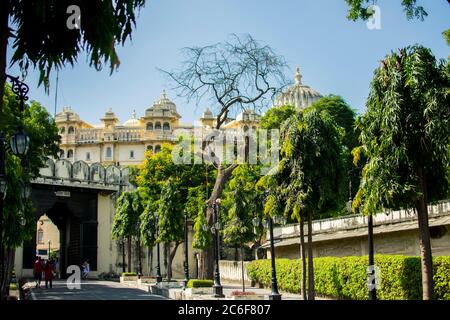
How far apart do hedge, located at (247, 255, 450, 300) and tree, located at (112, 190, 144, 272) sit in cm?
1589

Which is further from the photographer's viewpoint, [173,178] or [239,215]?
[173,178]

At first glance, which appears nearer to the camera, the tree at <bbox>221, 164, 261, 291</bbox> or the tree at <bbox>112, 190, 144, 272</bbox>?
the tree at <bbox>221, 164, 261, 291</bbox>

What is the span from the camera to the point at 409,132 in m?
14.9

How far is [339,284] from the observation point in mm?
25703

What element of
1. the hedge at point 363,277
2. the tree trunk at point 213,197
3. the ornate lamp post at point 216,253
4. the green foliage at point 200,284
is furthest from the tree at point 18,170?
the hedge at point 363,277

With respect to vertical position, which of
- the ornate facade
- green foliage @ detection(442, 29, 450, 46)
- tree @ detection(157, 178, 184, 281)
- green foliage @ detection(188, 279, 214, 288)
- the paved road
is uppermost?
the ornate facade

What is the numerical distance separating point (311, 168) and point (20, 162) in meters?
9.88

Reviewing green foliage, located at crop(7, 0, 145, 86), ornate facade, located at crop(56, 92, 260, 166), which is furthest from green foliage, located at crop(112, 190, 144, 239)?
ornate facade, located at crop(56, 92, 260, 166)

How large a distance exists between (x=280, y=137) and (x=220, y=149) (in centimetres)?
1277

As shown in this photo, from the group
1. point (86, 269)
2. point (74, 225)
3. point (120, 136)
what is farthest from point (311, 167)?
point (120, 136)

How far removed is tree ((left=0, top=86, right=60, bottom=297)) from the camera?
1894 cm

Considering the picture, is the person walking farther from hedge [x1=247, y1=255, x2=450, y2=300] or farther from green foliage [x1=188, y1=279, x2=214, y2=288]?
green foliage [x1=188, y1=279, x2=214, y2=288]

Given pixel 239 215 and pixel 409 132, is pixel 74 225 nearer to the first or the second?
pixel 239 215
